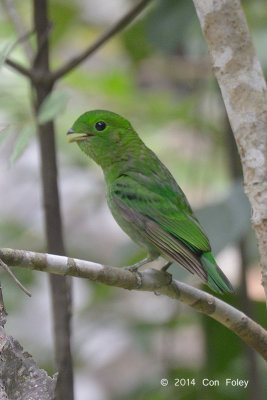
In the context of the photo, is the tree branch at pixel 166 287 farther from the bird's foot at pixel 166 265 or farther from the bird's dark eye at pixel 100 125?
the bird's dark eye at pixel 100 125

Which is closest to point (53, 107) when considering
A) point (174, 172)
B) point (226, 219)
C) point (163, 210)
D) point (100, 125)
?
point (100, 125)

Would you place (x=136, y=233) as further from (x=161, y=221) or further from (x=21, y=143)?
(x=21, y=143)

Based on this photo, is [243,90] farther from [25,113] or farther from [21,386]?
[25,113]

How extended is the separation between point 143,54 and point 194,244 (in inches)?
86.4

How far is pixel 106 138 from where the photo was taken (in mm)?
3086

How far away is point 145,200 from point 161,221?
13 cm

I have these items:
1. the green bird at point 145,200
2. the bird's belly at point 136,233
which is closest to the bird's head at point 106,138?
the green bird at point 145,200

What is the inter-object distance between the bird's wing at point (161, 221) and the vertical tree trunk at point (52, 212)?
1.03ft

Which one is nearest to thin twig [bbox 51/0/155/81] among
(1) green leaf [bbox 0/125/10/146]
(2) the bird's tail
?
(1) green leaf [bbox 0/125/10/146]

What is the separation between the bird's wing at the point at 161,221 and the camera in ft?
8.42

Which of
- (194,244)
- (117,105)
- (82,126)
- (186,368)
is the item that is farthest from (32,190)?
(194,244)

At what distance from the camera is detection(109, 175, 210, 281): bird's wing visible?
Answer: 101 inches

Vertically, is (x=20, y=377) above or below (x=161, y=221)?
below

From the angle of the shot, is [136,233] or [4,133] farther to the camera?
[136,233]
